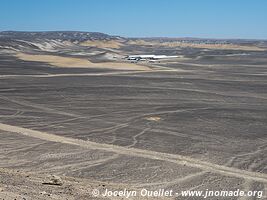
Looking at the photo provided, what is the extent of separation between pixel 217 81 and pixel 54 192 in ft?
121

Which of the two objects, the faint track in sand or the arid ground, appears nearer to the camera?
the arid ground

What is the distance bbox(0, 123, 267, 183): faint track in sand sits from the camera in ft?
50.1

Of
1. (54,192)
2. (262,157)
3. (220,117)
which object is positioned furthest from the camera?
(220,117)

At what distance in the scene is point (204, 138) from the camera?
20.7 meters

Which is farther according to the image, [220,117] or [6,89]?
[6,89]

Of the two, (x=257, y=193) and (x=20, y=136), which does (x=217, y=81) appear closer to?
(x=20, y=136)

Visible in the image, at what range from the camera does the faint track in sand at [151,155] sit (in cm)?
1528

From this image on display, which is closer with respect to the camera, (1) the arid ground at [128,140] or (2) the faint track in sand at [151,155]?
(1) the arid ground at [128,140]

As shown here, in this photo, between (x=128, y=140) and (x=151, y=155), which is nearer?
(x=151, y=155)

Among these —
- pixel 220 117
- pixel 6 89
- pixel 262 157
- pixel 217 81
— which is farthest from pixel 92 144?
pixel 217 81

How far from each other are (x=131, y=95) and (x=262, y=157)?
17.9 metres

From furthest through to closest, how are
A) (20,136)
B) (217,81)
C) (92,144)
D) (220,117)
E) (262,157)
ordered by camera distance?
(217,81)
(220,117)
(20,136)
(92,144)
(262,157)

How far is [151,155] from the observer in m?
17.6

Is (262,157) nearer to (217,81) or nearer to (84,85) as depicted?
(84,85)
